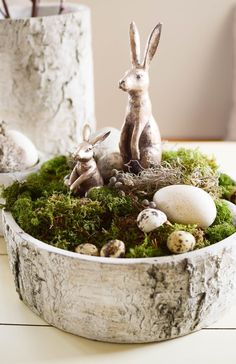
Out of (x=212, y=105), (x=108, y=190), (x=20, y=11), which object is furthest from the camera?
(x=212, y=105)

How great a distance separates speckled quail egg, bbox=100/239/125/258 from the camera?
726 mm

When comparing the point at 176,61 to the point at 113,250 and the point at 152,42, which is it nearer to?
the point at 152,42

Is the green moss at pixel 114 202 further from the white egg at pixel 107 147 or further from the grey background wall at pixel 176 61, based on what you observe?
the grey background wall at pixel 176 61

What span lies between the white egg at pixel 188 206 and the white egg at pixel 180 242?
63 millimetres

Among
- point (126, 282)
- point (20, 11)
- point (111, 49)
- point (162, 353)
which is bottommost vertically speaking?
point (162, 353)

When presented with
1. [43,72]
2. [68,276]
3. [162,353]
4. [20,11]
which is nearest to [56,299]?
[68,276]

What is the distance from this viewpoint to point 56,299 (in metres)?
0.75

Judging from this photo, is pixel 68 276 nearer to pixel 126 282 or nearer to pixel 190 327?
pixel 126 282

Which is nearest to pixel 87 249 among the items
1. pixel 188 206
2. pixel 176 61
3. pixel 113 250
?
pixel 113 250

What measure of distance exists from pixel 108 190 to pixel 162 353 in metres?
0.27

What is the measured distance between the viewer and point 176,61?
176 centimetres

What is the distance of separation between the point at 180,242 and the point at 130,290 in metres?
0.09

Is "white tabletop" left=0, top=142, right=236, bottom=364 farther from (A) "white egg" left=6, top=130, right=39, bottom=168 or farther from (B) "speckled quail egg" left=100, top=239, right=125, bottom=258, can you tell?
(A) "white egg" left=6, top=130, right=39, bottom=168

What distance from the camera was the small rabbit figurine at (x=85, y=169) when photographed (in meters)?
0.85
